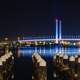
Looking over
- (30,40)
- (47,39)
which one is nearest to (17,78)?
(30,40)

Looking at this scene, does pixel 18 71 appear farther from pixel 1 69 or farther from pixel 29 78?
pixel 1 69

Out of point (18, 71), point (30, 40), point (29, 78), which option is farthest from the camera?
point (30, 40)

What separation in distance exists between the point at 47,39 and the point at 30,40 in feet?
6.93

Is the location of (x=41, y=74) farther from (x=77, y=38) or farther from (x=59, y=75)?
(x=77, y=38)

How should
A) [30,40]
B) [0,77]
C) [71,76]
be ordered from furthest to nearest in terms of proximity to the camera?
[30,40] < [71,76] < [0,77]

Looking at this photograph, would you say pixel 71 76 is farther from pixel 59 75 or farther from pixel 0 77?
pixel 0 77

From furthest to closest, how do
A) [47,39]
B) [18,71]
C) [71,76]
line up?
[47,39] → [18,71] → [71,76]

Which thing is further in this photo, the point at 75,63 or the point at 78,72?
the point at 75,63

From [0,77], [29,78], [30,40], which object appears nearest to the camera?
[0,77]

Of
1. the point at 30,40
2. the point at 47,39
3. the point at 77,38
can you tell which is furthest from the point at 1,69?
the point at 77,38

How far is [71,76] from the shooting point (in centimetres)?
423

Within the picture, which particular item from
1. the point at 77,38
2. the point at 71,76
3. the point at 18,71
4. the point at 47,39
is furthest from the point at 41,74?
the point at 77,38

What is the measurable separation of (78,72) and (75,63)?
43 cm

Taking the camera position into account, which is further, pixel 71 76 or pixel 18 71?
pixel 18 71
